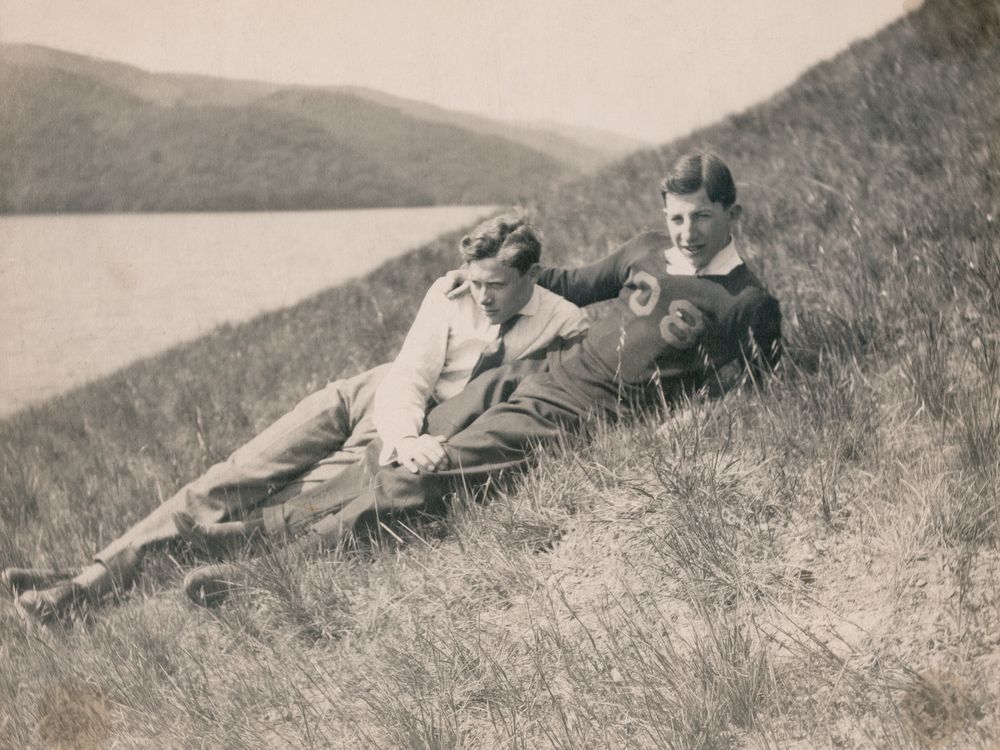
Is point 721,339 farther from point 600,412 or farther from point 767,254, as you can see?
point 767,254

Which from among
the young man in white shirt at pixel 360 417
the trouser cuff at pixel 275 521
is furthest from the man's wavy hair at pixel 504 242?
the trouser cuff at pixel 275 521

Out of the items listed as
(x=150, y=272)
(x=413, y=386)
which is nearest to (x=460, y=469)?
(x=413, y=386)

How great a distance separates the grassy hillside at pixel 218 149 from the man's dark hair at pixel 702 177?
1.04 m

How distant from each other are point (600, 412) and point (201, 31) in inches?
91.0

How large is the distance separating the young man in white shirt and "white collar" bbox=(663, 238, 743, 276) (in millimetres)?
411

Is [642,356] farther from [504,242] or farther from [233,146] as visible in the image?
[233,146]

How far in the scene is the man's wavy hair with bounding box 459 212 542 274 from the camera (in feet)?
11.1

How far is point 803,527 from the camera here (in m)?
2.71

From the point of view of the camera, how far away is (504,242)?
134 inches

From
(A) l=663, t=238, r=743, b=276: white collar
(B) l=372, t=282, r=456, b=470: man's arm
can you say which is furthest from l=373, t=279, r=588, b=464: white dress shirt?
(A) l=663, t=238, r=743, b=276: white collar

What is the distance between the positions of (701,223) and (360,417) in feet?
4.60

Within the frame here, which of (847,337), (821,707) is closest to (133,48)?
(847,337)

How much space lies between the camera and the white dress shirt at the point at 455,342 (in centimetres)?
347

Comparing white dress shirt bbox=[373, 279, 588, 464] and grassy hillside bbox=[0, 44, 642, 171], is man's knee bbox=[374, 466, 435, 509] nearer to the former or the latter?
white dress shirt bbox=[373, 279, 588, 464]
